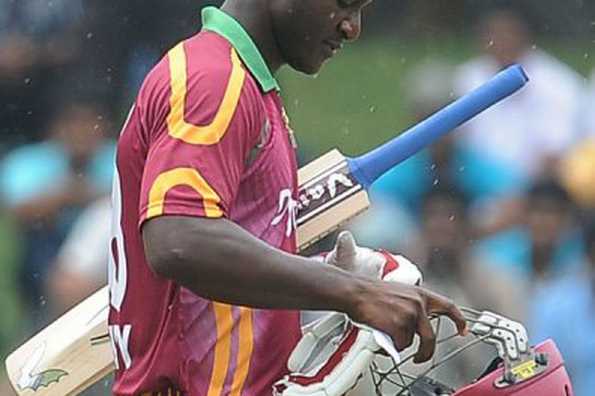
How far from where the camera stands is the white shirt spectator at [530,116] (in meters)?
4.90

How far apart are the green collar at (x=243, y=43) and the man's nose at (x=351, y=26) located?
0.39ft

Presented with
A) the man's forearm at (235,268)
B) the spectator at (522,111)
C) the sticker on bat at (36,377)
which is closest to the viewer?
the man's forearm at (235,268)

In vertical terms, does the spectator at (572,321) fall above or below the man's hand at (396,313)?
below

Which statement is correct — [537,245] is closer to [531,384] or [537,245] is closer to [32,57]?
[32,57]

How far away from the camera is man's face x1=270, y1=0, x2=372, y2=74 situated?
2344mm

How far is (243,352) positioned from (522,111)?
271 centimetres

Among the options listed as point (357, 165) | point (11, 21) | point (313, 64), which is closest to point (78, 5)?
point (11, 21)

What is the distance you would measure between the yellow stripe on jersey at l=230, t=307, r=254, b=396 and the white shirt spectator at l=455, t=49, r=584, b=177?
262cm

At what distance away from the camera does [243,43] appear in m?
2.34

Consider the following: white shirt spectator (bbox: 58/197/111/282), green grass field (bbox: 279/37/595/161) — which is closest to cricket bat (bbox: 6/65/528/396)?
white shirt spectator (bbox: 58/197/111/282)

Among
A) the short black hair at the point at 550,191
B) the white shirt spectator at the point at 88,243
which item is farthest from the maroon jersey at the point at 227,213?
the short black hair at the point at 550,191

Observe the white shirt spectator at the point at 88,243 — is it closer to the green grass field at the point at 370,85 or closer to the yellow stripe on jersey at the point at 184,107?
the green grass field at the point at 370,85

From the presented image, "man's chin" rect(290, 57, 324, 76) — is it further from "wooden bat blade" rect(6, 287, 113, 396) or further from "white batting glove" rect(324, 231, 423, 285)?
"wooden bat blade" rect(6, 287, 113, 396)

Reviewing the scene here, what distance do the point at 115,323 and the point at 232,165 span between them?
377mm
